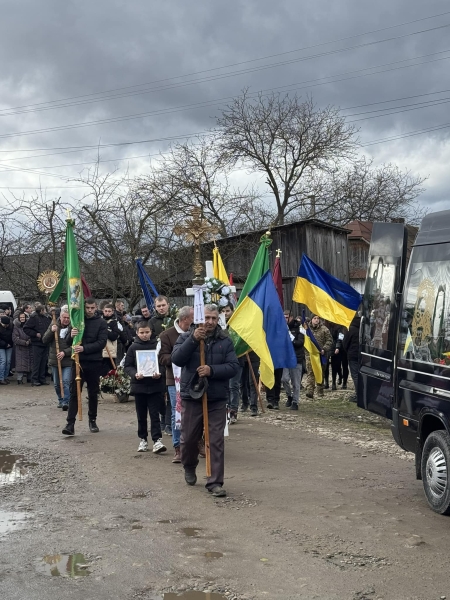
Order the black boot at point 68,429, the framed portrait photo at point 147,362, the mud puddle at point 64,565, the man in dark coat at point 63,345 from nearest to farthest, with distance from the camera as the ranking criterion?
the mud puddle at point 64,565 → the framed portrait photo at point 147,362 → the black boot at point 68,429 → the man in dark coat at point 63,345

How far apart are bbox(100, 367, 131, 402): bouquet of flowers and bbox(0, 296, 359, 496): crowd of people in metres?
0.76

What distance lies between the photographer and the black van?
6.79 m

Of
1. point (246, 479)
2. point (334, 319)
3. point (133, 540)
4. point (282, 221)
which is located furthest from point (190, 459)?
point (282, 221)

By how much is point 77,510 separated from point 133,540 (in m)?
1.21

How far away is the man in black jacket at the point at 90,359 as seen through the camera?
11.5 m

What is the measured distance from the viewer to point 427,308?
278 inches

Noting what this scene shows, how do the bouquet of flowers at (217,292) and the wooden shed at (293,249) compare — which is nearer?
the bouquet of flowers at (217,292)

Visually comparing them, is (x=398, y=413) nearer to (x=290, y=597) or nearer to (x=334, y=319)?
(x=290, y=597)

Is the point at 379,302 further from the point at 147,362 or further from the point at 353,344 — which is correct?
the point at 353,344

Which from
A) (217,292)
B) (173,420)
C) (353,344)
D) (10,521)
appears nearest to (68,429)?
(173,420)

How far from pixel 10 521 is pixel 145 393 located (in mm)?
3336

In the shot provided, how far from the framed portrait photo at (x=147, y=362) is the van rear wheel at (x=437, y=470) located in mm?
3920

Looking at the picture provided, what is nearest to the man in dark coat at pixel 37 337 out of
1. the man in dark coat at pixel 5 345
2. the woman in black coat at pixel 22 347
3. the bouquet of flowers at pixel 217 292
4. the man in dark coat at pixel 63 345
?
the woman in black coat at pixel 22 347

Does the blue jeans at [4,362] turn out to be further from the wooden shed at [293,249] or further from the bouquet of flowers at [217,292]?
the bouquet of flowers at [217,292]
